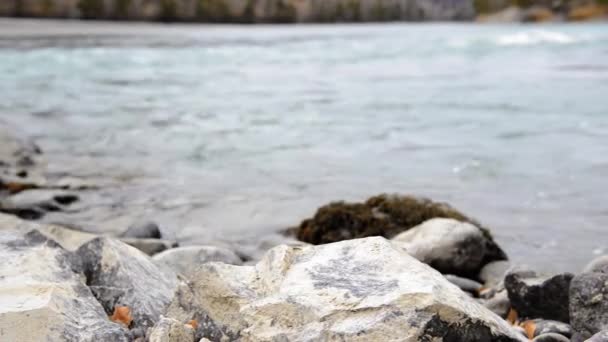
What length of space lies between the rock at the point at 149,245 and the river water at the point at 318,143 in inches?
31.4

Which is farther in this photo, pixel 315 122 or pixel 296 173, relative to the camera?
pixel 315 122

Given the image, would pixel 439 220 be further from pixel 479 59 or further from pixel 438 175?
pixel 479 59

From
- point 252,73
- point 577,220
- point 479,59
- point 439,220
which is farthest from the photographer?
point 479,59

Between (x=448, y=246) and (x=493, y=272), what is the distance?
371 millimetres

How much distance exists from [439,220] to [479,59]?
22469 mm

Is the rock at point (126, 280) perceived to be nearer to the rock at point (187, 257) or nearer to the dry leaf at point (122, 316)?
the dry leaf at point (122, 316)

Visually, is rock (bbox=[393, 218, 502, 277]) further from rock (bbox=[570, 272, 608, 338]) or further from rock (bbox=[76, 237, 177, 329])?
rock (bbox=[76, 237, 177, 329])

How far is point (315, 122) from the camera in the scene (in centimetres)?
1171

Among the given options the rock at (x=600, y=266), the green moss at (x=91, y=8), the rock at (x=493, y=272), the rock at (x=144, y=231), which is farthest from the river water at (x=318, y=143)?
the green moss at (x=91, y=8)

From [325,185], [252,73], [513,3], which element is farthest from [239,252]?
[513,3]

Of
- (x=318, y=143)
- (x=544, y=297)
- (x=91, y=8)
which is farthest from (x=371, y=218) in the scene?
(x=91, y=8)

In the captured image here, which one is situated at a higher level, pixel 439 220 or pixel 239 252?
pixel 439 220

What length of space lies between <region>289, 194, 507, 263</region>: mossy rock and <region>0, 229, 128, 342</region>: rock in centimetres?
271

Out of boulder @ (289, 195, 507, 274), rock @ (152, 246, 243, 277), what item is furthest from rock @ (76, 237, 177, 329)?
Answer: boulder @ (289, 195, 507, 274)
